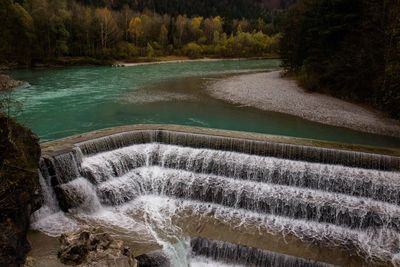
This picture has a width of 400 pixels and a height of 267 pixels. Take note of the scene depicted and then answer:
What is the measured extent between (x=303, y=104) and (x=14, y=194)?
2143cm

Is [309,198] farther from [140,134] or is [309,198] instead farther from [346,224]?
[140,134]

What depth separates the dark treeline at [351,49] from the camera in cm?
2080

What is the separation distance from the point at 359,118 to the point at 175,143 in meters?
12.8

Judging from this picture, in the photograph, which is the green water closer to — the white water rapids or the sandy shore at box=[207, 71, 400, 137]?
the sandy shore at box=[207, 71, 400, 137]

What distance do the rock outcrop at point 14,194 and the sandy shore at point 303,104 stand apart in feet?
56.2

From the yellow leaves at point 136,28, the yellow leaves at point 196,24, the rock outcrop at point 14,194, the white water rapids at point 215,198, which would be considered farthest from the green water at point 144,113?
the yellow leaves at point 196,24

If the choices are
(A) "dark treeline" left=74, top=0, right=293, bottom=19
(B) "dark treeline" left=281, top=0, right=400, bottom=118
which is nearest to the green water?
(B) "dark treeline" left=281, top=0, right=400, bottom=118

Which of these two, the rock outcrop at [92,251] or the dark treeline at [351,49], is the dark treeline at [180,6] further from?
the rock outcrop at [92,251]

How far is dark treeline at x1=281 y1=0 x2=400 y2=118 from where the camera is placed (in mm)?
20797

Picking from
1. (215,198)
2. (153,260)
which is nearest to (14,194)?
(153,260)

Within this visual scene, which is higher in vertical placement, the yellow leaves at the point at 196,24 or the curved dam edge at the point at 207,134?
the yellow leaves at the point at 196,24

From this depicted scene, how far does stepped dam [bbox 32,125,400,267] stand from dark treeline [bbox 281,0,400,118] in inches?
274

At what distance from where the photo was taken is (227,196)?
13.8m

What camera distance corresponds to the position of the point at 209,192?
14.0 metres
